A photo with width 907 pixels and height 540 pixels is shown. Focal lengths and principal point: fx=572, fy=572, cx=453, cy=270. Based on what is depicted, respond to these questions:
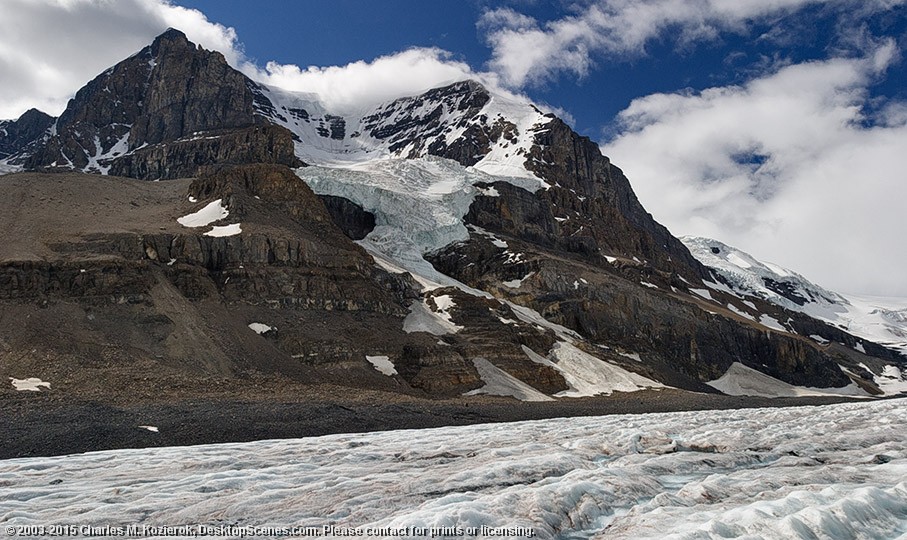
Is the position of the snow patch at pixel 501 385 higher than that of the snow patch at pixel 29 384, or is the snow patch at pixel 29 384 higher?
the snow patch at pixel 29 384

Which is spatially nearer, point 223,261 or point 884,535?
point 884,535

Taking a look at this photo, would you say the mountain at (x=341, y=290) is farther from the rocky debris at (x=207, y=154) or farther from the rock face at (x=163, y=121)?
the rock face at (x=163, y=121)

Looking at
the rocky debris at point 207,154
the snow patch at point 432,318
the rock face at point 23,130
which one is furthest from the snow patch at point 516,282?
the rock face at point 23,130

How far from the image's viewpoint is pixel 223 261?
5050 centimetres

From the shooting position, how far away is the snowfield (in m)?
8.38

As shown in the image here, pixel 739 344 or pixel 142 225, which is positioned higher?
pixel 142 225

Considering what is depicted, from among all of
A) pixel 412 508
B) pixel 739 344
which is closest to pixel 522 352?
pixel 412 508

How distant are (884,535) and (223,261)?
5010 centimetres

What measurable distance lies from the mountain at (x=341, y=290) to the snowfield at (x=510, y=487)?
17.5 m

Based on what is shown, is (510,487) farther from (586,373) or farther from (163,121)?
(163,121)

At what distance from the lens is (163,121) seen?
14900 cm

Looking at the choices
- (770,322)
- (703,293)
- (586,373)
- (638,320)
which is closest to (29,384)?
(586,373)

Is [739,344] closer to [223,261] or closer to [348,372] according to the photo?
[348,372]

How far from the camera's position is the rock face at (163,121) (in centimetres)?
12825
